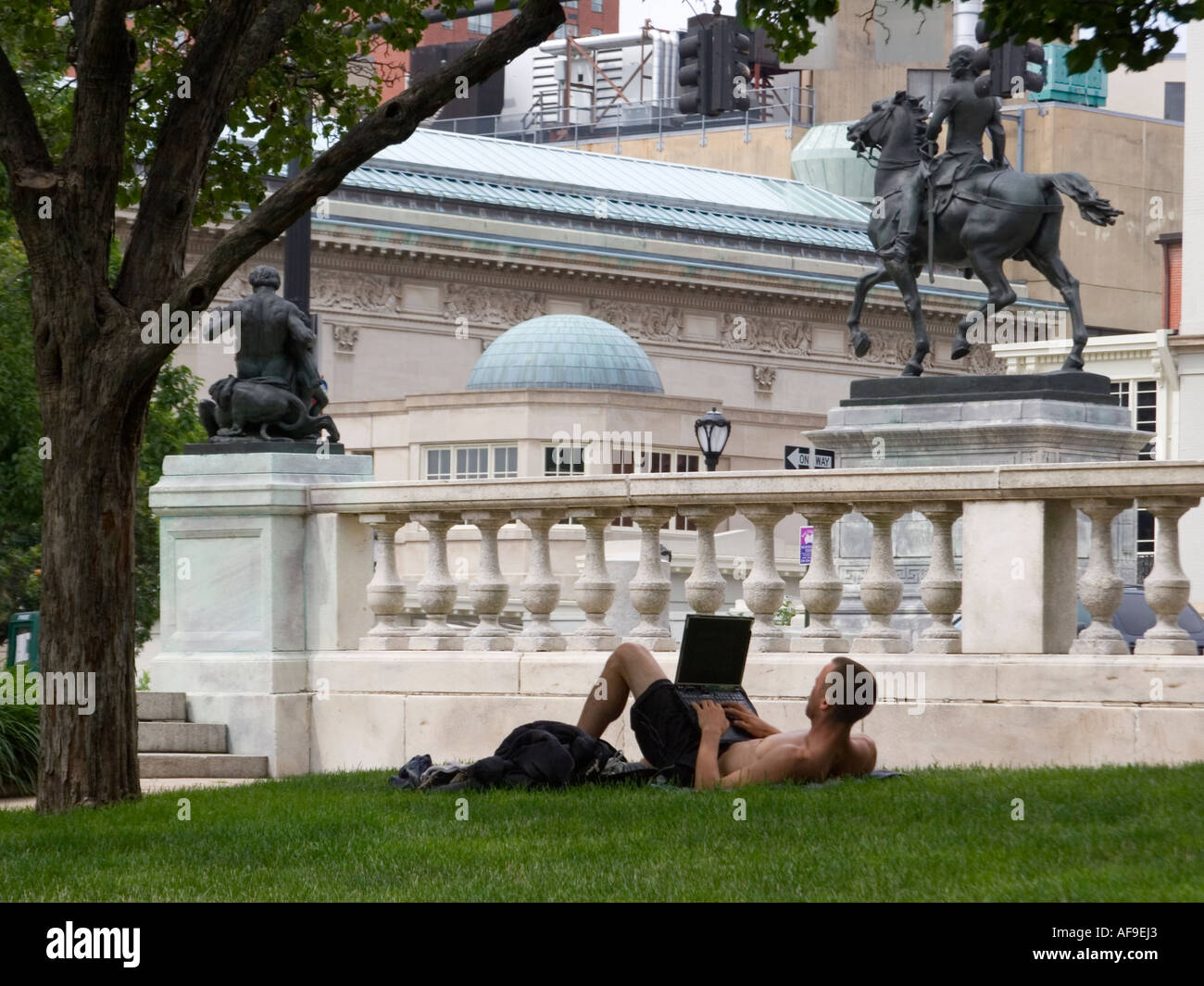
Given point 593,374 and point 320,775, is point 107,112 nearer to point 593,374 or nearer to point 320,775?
point 320,775

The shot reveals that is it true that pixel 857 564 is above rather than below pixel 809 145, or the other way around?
below

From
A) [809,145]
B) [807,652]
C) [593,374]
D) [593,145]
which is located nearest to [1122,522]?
[807,652]

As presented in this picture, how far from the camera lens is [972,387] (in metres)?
16.1

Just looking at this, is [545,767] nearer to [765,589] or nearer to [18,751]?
[765,589]

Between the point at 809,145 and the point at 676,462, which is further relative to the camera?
the point at 809,145

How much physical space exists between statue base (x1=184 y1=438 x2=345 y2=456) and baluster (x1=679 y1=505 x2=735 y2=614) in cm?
281

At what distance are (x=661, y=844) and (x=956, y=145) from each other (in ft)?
34.1

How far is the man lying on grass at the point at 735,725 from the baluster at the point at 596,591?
2122mm

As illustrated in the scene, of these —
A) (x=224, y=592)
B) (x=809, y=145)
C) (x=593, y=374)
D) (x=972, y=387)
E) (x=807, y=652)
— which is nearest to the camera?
(x=807, y=652)

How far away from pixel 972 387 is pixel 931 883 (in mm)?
8626

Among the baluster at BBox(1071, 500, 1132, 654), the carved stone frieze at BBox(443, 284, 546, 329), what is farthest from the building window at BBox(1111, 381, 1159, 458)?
the baluster at BBox(1071, 500, 1132, 654)

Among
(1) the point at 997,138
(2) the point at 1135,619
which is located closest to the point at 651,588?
(1) the point at 997,138

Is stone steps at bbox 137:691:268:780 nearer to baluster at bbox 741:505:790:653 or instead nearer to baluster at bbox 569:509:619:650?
baluster at bbox 569:509:619:650

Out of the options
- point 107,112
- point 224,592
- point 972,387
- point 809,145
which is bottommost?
point 224,592
